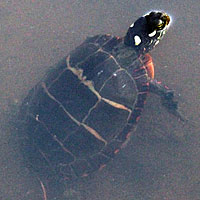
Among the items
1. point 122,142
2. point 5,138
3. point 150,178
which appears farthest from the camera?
point 5,138

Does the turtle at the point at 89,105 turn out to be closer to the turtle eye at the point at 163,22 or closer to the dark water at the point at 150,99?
the turtle eye at the point at 163,22

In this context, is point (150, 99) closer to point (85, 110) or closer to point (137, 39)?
point (137, 39)

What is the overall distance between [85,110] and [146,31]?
1601mm

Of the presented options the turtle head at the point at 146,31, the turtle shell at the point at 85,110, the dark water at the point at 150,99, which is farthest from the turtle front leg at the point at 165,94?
the turtle head at the point at 146,31

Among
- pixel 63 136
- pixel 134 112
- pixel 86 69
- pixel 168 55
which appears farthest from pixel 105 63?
pixel 168 55

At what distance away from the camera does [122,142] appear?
4.54m

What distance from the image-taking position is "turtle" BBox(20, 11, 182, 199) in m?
4.20

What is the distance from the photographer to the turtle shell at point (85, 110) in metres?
4.20

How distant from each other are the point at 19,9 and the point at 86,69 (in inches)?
118

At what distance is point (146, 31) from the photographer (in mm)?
4559

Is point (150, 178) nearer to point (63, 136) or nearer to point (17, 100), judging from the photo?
point (63, 136)

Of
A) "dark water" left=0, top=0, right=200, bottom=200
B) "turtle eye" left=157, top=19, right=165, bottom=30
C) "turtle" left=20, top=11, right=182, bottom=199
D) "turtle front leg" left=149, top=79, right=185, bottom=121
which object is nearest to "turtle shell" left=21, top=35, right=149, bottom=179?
"turtle" left=20, top=11, right=182, bottom=199

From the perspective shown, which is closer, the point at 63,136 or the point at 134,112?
the point at 63,136

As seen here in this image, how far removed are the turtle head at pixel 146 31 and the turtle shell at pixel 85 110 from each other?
153mm
